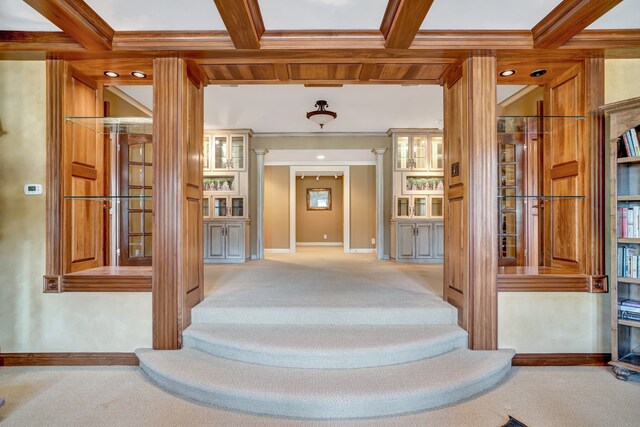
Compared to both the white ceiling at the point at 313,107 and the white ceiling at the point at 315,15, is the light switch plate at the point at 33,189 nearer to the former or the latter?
the white ceiling at the point at 315,15

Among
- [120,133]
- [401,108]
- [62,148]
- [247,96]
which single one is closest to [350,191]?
[401,108]

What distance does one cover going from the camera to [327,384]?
7.68 ft

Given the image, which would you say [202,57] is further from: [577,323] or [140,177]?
[577,323]

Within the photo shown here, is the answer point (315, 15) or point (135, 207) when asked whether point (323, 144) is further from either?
point (315, 15)

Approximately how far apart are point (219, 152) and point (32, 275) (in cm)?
440

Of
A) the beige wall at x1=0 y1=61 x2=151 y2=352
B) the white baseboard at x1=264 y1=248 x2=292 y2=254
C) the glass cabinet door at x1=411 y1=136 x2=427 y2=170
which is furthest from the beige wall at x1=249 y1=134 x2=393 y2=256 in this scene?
the beige wall at x1=0 y1=61 x2=151 y2=352

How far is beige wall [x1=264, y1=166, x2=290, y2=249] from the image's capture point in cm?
849

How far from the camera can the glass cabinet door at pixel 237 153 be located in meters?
6.99

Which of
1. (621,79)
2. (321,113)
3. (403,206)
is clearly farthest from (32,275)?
(403,206)

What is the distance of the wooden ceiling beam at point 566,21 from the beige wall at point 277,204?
20.6 feet

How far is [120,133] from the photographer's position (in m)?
3.62

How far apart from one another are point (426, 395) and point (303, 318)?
47.0 inches

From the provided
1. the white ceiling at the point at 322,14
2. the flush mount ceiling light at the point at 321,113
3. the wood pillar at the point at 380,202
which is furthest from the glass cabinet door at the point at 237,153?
the white ceiling at the point at 322,14

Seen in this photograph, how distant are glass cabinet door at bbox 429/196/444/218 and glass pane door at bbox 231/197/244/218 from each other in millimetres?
3642
